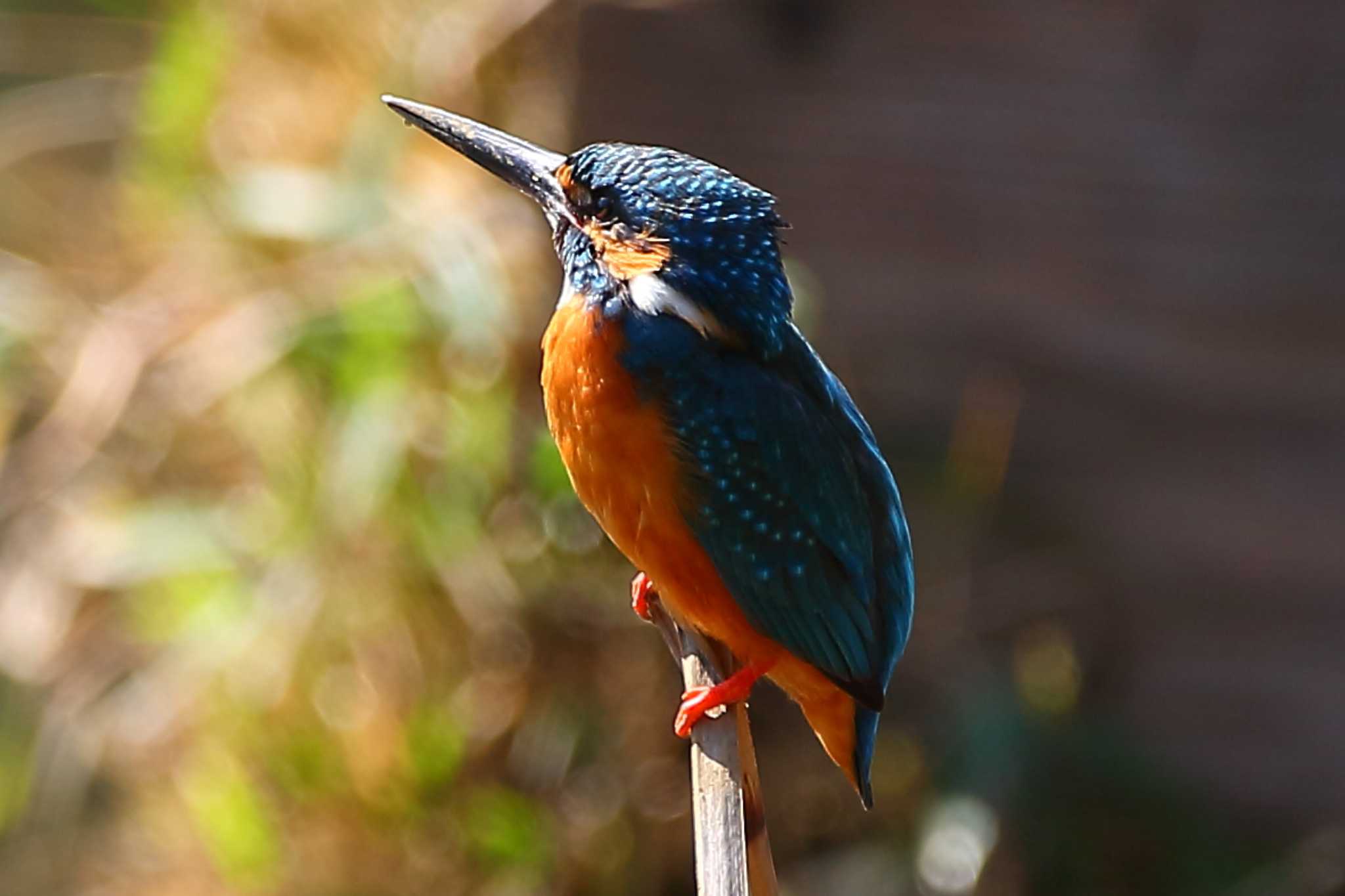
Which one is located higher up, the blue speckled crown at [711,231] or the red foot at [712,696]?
the blue speckled crown at [711,231]

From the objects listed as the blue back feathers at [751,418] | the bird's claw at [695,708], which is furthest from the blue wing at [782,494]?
the bird's claw at [695,708]

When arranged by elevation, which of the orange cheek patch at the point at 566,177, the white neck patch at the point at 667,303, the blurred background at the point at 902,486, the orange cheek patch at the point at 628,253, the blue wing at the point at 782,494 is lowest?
the blurred background at the point at 902,486

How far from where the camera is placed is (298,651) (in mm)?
3369

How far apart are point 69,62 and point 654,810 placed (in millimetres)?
2711

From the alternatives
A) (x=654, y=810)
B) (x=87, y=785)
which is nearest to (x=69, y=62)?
(x=87, y=785)

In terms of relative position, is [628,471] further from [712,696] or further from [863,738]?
[863,738]

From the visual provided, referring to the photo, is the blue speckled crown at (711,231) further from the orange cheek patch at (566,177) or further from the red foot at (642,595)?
the red foot at (642,595)

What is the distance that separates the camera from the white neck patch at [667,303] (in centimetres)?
219

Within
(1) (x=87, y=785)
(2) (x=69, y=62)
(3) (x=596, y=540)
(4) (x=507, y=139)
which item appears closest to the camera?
(4) (x=507, y=139)

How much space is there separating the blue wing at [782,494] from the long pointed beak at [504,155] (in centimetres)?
25

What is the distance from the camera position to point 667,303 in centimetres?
219

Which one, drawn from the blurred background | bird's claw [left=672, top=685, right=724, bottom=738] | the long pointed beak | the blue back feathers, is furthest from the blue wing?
the blurred background

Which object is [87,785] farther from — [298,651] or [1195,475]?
[1195,475]

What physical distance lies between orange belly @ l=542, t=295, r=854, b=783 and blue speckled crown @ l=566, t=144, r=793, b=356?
125 mm
